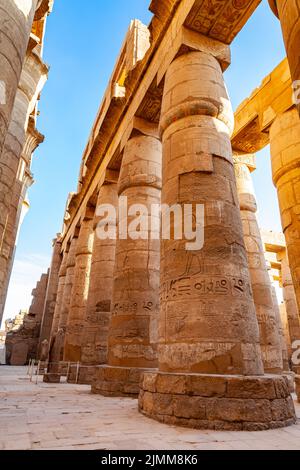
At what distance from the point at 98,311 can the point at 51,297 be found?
13.1 m

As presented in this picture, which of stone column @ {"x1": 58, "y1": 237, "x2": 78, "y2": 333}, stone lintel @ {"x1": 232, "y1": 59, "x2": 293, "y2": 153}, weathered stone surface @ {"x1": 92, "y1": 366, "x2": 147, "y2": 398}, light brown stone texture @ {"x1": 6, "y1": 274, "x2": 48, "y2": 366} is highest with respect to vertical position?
stone lintel @ {"x1": 232, "y1": 59, "x2": 293, "y2": 153}

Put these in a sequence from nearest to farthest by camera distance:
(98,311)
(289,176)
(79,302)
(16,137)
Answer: (16,137) → (289,176) → (98,311) → (79,302)

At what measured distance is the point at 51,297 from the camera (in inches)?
786

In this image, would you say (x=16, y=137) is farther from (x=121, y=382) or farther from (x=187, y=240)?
(x=121, y=382)

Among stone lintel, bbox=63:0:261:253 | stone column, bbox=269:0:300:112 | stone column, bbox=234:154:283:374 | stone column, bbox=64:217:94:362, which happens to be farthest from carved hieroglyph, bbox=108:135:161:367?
stone column, bbox=269:0:300:112

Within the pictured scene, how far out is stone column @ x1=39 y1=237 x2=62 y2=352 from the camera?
62.2 feet

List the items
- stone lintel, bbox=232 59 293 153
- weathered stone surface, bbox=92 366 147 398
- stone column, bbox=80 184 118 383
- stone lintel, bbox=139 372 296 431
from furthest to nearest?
stone column, bbox=80 184 118 383
stone lintel, bbox=232 59 293 153
weathered stone surface, bbox=92 366 147 398
stone lintel, bbox=139 372 296 431

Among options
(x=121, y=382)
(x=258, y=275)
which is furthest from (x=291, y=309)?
(x=121, y=382)

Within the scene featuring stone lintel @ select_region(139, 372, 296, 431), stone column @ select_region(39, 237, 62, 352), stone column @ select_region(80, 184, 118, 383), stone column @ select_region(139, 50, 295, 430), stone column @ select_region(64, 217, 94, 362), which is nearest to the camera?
stone lintel @ select_region(139, 372, 296, 431)

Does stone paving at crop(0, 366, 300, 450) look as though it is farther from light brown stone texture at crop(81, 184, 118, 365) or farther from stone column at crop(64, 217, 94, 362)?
stone column at crop(64, 217, 94, 362)

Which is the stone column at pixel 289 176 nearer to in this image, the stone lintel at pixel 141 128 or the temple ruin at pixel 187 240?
the temple ruin at pixel 187 240

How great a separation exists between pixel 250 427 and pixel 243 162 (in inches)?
327

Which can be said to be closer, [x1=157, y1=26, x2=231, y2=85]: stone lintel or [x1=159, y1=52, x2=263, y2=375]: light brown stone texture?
[x1=159, y1=52, x2=263, y2=375]: light brown stone texture

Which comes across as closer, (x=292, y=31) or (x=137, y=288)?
(x=292, y=31)
